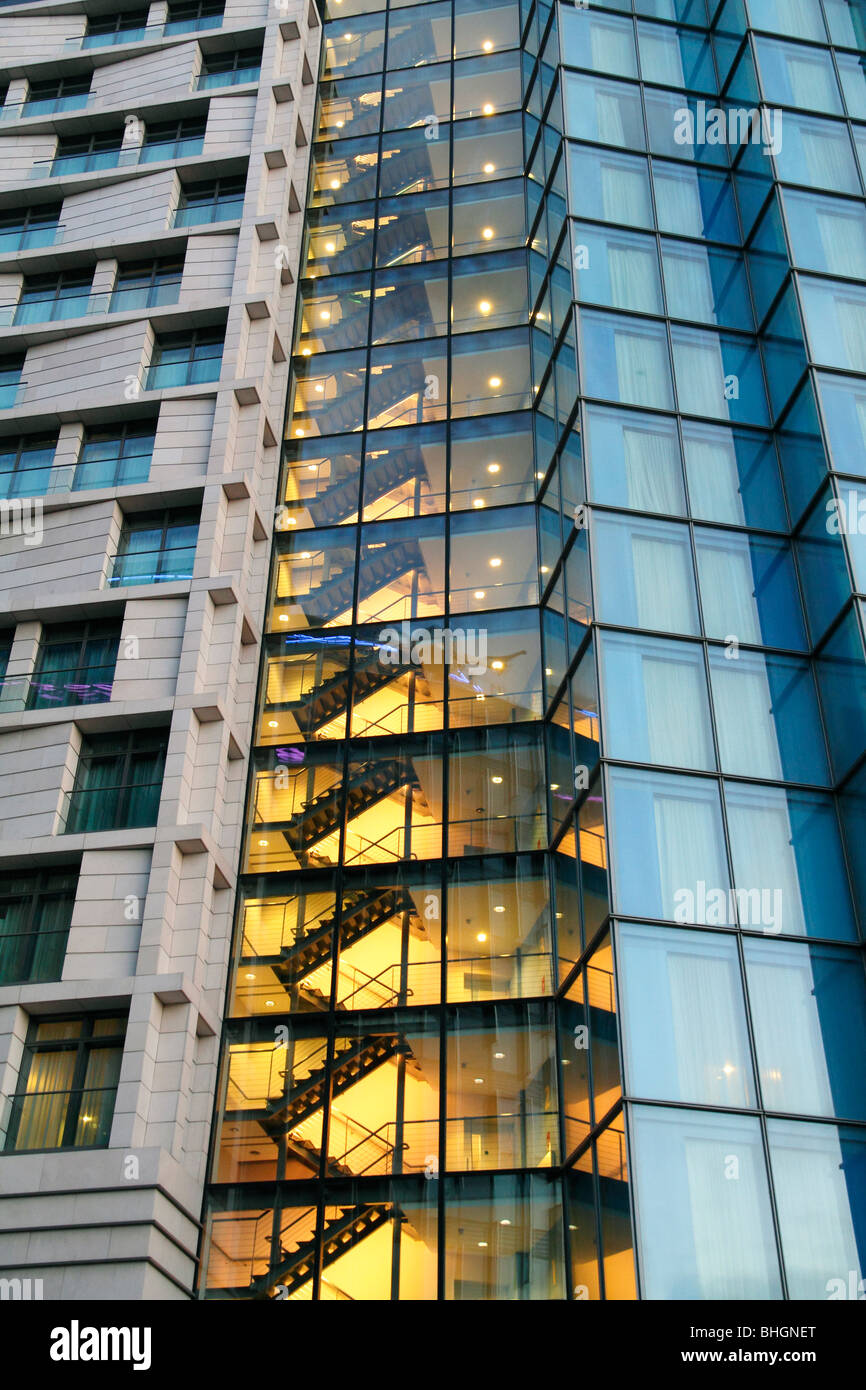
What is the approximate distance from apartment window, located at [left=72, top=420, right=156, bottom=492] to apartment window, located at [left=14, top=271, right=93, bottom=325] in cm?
417

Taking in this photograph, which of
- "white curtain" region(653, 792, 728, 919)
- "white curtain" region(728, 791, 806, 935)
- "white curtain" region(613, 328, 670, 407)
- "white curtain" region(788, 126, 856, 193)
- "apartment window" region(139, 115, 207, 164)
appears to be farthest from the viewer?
"apartment window" region(139, 115, 207, 164)

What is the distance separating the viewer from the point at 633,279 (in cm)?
2908

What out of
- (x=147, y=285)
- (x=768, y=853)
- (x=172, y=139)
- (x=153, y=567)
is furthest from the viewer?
(x=172, y=139)

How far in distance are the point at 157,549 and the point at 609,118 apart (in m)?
13.9

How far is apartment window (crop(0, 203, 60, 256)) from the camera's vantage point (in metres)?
38.0

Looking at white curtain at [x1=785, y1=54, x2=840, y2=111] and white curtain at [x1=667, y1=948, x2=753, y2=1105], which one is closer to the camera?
white curtain at [x1=667, y1=948, x2=753, y2=1105]

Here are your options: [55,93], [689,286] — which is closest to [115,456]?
[689,286]

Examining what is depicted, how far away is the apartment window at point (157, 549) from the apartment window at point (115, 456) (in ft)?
3.86

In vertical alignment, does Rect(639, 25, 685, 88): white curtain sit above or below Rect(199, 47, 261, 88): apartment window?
below

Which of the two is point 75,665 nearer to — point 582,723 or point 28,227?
point 582,723

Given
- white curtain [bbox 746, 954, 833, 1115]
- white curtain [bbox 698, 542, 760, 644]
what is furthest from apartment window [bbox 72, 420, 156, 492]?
white curtain [bbox 746, 954, 833, 1115]

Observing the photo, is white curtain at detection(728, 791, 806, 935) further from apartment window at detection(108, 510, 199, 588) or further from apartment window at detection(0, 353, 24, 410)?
apartment window at detection(0, 353, 24, 410)

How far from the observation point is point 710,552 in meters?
25.7
